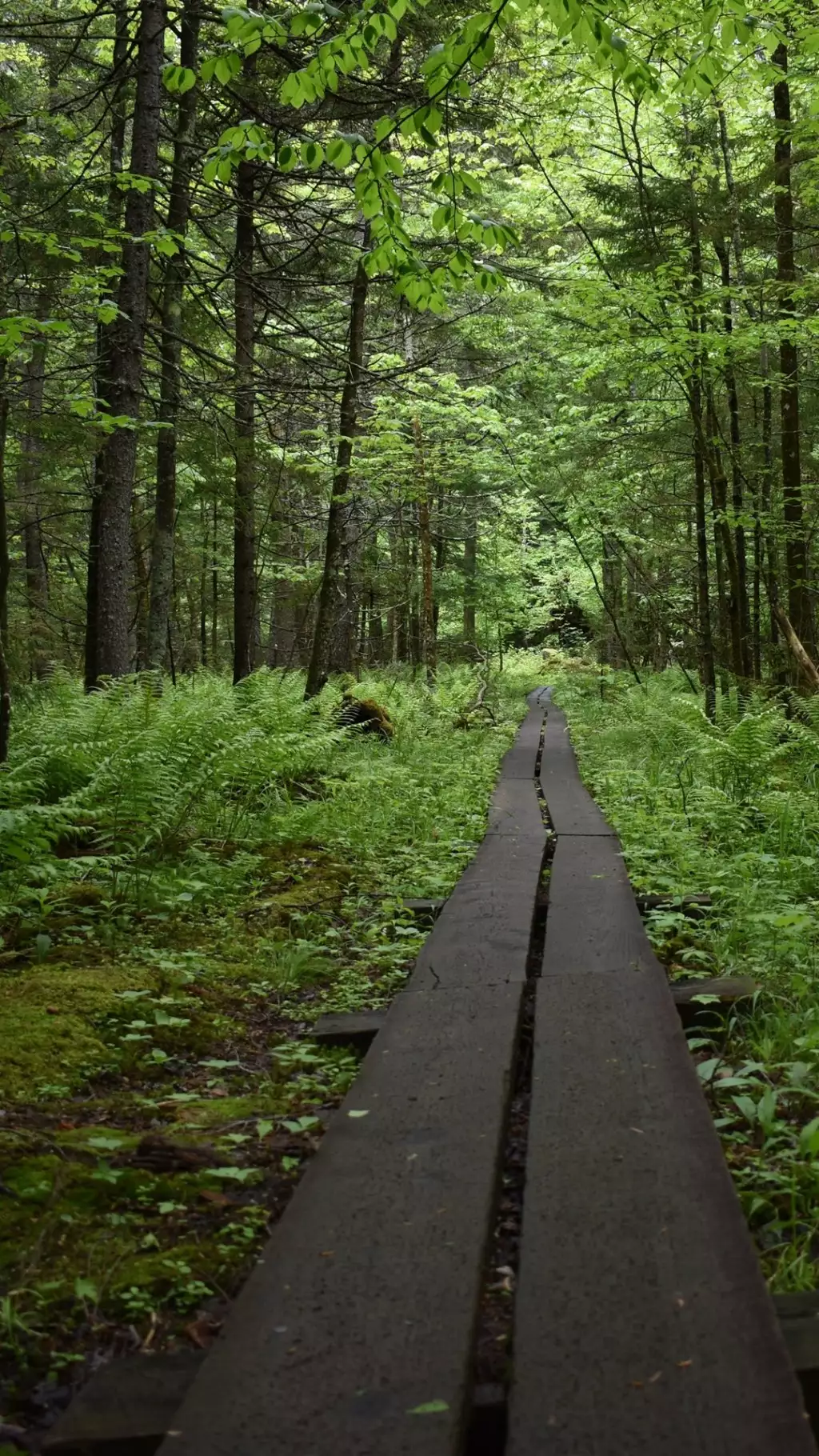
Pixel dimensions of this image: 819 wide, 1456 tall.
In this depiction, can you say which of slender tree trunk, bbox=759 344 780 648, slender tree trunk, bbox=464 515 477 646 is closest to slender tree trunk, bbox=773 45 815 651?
slender tree trunk, bbox=759 344 780 648

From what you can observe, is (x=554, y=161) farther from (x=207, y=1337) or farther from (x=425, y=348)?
(x=207, y=1337)

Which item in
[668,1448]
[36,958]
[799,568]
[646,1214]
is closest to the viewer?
[668,1448]

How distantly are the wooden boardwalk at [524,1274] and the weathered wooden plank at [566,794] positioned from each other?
381 cm

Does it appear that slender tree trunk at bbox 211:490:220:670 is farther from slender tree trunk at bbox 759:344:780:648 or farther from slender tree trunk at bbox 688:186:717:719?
slender tree trunk at bbox 759:344:780:648

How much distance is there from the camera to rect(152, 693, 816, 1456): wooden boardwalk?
1.57 m

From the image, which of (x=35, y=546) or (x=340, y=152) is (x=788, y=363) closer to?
(x=340, y=152)

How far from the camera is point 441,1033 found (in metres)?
3.30

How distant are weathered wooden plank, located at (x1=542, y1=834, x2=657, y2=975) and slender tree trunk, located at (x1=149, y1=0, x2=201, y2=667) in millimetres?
7175

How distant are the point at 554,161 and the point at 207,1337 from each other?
47.3 ft

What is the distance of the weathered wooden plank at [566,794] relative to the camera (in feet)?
23.9

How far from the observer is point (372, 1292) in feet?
6.30

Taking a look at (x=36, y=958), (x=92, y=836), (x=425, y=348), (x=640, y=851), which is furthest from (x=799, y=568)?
(x=425, y=348)

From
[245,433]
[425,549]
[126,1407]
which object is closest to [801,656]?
[245,433]

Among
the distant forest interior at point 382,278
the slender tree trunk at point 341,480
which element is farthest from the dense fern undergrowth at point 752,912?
the slender tree trunk at point 341,480
